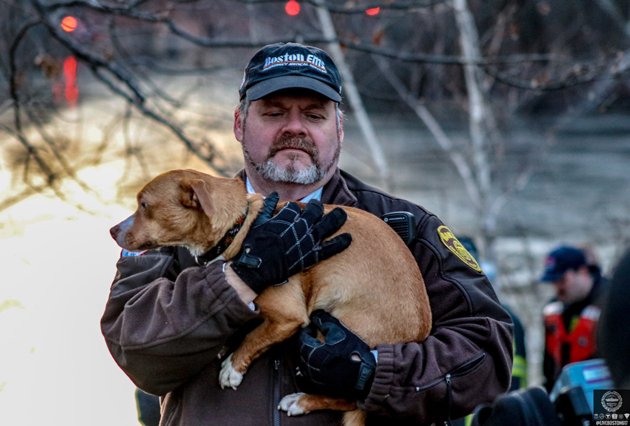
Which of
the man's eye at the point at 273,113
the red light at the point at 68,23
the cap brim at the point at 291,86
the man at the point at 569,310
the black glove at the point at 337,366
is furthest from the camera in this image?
the man at the point at 569,310

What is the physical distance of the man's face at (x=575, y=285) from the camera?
7102 millimetres

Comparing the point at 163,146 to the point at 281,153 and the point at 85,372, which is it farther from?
the point at 281,153

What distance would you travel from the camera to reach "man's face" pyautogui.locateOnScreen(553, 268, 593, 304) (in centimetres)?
710

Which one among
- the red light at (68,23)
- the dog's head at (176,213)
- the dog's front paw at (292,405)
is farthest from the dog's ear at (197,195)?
the red light at (68,23)

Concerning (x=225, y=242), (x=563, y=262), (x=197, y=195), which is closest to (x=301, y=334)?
(x=225, y=242)

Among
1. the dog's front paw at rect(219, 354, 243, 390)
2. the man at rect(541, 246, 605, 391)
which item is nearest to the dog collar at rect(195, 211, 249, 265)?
the dog's front paw at rect(219, 354, 243, 390)

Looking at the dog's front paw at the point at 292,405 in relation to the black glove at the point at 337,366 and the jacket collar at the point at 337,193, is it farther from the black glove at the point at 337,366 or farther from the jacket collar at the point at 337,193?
the jacket collar at the point at 337,193

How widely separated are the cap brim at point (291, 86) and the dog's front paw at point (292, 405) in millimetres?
1153

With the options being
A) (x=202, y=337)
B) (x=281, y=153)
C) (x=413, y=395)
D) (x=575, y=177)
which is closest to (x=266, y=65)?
(x=281, y=153)

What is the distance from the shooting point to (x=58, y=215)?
19.6 feet

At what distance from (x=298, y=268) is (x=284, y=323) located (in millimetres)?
197

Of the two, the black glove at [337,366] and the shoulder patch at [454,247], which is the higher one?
the shoulder patch at [454,247]

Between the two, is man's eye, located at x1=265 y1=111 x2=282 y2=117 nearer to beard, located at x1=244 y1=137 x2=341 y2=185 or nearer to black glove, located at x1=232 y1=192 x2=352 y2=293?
beard, located at x1=244 y1=137 x2=341 y2=185

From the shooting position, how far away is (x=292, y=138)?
360 cm
